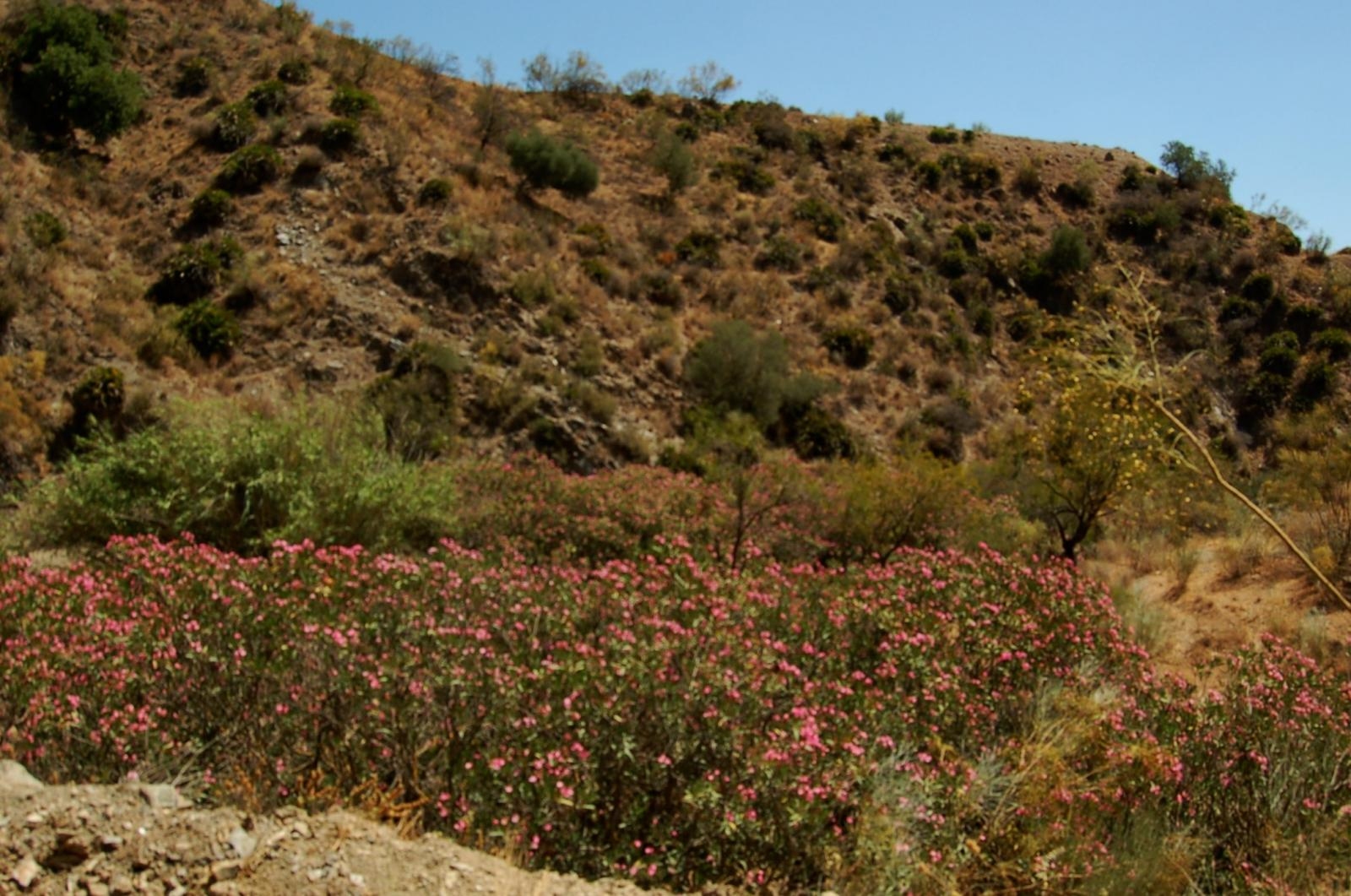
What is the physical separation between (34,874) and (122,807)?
0.38 m

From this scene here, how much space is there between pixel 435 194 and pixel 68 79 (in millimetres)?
9209

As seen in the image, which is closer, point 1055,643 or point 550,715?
point 550,715

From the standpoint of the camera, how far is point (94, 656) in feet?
19.3

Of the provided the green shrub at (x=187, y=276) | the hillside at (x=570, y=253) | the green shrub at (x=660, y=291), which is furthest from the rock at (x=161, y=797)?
the green shrub at (x=660, y=291)

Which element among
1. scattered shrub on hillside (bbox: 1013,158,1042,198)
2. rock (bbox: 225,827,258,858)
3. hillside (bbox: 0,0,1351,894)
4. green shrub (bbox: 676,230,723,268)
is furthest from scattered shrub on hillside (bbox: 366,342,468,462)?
scattered shrub on hillside (bbox: 1013,158,1042,198)

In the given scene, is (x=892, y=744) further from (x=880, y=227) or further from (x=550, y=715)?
(x=880, y=227)

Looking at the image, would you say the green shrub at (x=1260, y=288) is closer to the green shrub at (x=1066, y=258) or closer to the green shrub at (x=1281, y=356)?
the green shrub at (x=1281, y=356)

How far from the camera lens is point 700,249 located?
1259 inches

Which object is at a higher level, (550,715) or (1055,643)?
(1055,643)

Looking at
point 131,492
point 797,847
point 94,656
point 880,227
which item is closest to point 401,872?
point 797,847

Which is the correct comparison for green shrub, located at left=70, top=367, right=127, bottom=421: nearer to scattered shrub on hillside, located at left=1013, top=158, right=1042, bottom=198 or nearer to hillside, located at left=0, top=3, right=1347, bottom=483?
hillside, located at left=0, top=3, right=1347, bottom=483

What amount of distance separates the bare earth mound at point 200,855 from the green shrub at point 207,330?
18869 millimetres

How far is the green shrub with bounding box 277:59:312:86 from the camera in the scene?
3038cm

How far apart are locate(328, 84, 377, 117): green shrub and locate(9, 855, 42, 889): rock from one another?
28.3 m
